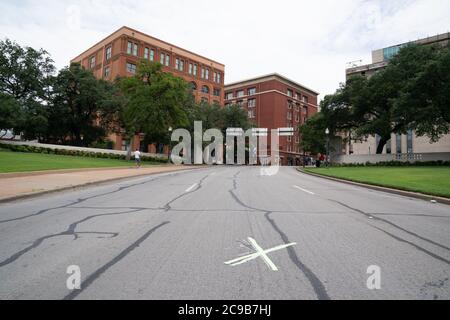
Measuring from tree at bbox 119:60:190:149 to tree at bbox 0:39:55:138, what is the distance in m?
10.4

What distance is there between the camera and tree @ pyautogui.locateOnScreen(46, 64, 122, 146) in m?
44.0

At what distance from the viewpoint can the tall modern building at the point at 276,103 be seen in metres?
85.8

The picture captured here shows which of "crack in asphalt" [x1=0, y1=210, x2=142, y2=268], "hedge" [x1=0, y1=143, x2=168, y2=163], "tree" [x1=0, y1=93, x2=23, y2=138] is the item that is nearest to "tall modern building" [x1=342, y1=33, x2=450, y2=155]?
"hedge" [x1=0, y1=143, x2=168, y2=163]

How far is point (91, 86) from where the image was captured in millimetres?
44312

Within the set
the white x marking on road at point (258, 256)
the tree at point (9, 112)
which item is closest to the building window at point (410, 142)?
the tree at point (9, 112)

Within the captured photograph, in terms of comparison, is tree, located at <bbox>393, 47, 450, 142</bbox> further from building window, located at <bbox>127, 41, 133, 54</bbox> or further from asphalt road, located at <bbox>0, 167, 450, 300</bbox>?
building window, located at <bbox>127, 41, 133, 54</bbox>

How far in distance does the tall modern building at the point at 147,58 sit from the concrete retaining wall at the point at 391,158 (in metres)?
29.5

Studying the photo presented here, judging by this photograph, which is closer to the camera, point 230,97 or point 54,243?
point 54,243

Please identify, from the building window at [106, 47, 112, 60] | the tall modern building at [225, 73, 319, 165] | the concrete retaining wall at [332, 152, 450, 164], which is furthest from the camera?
the tall modern building at [225, 73, 319, 165]

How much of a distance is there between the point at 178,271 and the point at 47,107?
47.0 meters

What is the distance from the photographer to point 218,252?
14.6 feet

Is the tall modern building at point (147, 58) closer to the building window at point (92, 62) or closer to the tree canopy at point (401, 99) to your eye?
the building window at point (92, 62)
